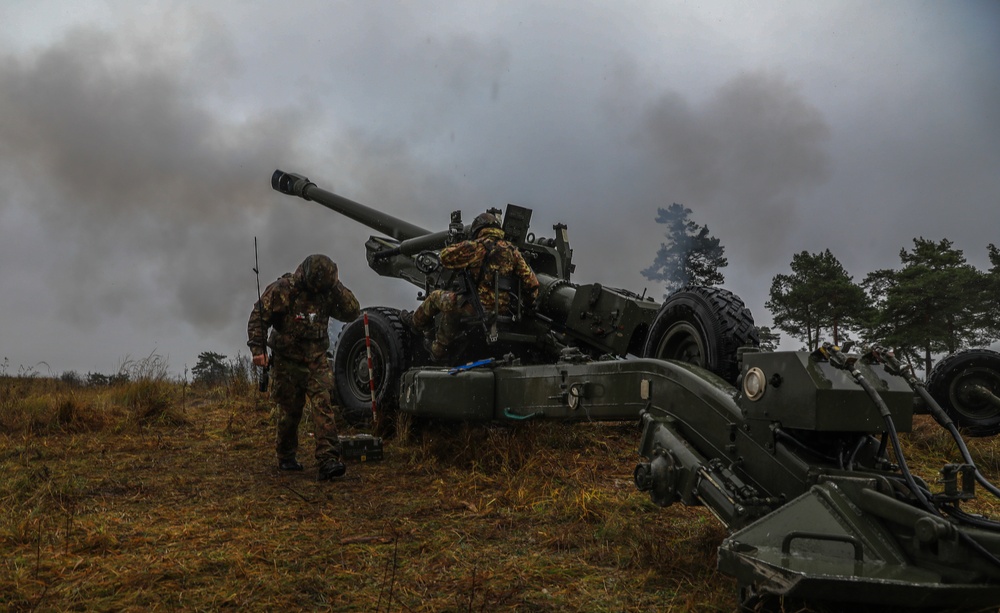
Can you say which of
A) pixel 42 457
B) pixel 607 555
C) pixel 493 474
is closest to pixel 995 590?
pixel 607 555

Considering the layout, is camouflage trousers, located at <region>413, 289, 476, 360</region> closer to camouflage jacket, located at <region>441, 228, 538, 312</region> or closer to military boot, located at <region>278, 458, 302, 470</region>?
camouflage jacket, located at <region>441, 228, 538, 312</region>

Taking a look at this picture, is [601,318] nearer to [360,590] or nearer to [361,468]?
[361,468]

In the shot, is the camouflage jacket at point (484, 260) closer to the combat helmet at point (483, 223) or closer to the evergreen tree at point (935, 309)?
the combat helmet at point (483, 223)

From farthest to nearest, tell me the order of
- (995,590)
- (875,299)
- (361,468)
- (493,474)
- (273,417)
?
(875,299) → (273,417) → (361,468) → (493,474) → (995,590)

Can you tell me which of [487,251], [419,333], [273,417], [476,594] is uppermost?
[487,251]

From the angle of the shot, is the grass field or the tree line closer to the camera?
the grass field

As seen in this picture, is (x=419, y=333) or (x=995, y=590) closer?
(x=995, y=590)

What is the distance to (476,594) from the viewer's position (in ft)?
9.51

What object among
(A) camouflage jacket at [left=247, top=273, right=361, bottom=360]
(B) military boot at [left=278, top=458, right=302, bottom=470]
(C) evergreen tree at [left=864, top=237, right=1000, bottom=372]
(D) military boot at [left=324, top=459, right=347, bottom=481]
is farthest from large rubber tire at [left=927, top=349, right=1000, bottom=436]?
(C) evergreen tree at [left=864, top=237, right=1000, bottom=372]

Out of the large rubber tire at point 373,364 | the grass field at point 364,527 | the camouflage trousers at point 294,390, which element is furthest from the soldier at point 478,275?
the camouflage trousers at point 294,390

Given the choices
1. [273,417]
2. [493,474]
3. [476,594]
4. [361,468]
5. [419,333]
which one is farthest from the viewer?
[273,417]

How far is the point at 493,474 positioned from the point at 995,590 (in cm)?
353

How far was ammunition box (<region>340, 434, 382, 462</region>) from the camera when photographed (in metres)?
6.14

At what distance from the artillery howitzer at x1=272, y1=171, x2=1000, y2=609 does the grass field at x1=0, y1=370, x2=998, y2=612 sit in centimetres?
35
